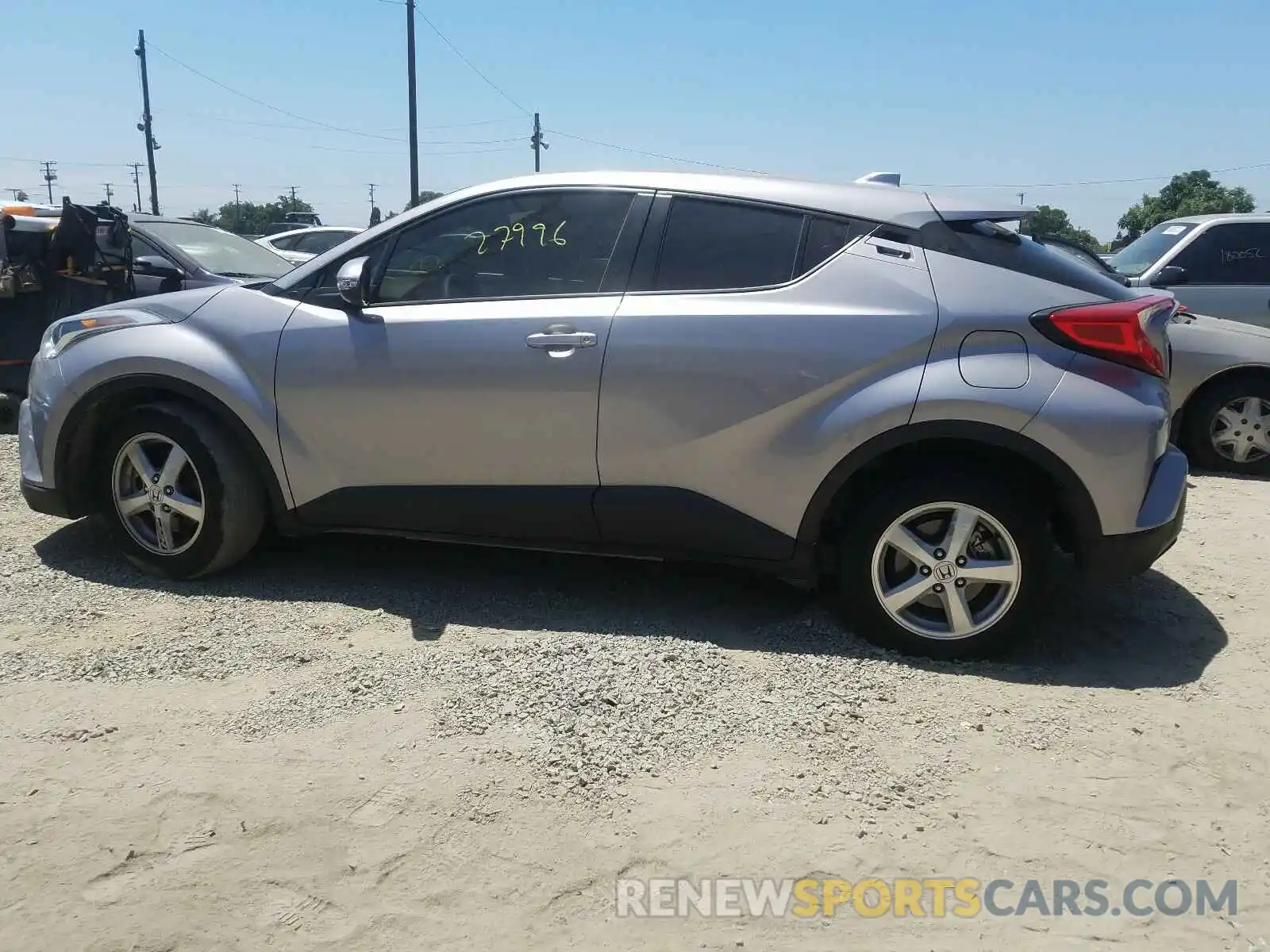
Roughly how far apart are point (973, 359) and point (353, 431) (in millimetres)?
2339

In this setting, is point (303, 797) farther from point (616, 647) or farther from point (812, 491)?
point (812, 491)

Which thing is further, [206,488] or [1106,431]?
[206,488]

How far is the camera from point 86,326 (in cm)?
461

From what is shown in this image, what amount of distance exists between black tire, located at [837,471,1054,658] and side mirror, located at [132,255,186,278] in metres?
6.77

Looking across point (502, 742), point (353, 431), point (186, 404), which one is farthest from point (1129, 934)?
point (186, 404)

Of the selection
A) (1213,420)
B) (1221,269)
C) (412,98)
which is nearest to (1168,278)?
(1221,269)

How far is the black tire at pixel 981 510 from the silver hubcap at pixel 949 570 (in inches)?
0.8

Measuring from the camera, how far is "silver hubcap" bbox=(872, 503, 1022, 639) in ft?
11.9

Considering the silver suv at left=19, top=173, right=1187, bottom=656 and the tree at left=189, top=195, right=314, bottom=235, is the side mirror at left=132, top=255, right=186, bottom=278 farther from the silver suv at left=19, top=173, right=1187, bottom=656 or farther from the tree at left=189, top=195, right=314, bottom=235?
the tree at left=189, top=195, right=314, bottom=235

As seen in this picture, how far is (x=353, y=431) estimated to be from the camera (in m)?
4.16

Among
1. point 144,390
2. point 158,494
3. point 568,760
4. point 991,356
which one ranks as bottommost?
point 568,760

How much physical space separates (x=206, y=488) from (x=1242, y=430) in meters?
6.37

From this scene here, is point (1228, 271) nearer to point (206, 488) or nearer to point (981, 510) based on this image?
point (981, 510)

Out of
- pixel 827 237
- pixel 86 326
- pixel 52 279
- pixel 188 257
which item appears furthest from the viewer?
pixel 188 257
